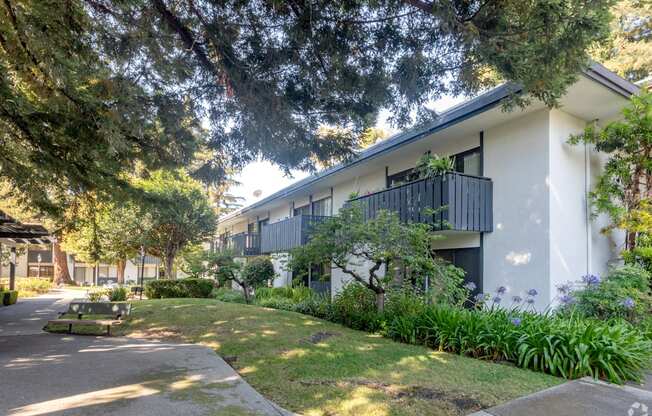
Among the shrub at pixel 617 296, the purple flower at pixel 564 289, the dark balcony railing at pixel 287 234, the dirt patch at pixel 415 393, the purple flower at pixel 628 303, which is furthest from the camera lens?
the dark balcony railing at pixel 287 234

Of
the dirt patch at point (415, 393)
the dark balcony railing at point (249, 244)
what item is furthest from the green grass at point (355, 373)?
the dark balcony railing at point (249, 244)

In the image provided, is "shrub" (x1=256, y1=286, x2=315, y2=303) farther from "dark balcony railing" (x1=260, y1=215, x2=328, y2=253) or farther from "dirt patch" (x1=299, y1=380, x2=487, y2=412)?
"dirt patch" (x1=299, y1=380, x2=487, y2=412)

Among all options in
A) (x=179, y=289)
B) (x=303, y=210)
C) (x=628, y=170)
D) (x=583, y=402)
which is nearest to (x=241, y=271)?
(x=179, y=289)

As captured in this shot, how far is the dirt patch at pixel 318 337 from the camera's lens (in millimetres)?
7932

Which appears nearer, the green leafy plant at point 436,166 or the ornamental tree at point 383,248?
the ornamental tree at point 383,248

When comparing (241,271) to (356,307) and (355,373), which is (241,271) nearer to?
(356,307)

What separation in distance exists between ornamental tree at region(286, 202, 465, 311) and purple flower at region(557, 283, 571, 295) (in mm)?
1897

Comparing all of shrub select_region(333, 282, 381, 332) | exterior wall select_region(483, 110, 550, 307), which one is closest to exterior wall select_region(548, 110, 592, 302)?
exterior wall select_region(483, 110, 550, 307)

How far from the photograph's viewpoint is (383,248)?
28.7 ft

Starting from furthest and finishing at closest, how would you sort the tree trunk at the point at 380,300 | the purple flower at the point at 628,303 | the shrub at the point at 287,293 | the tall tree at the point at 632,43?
the tall tree at the point at 632,43 < the shrub at the point at 287,293 < the tree trunk at the point at 380,300 < the purple flower at the point at 628,303

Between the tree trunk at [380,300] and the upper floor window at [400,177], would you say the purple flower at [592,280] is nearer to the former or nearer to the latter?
the tree trunk at [380,300]

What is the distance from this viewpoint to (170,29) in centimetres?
642

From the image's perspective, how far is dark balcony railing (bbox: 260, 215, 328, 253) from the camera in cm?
1681

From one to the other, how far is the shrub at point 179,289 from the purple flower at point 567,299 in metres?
16.2
